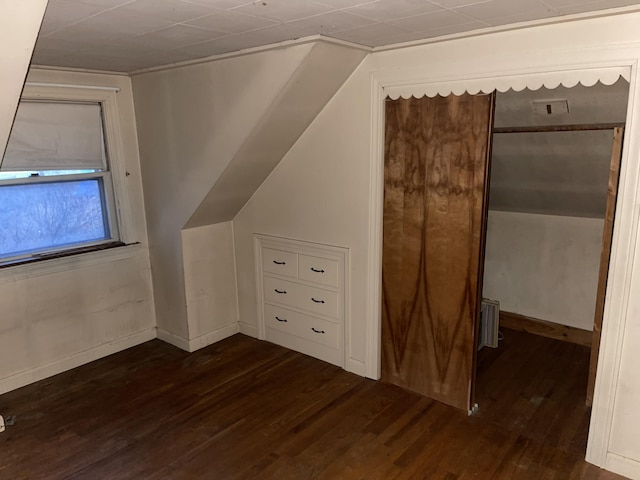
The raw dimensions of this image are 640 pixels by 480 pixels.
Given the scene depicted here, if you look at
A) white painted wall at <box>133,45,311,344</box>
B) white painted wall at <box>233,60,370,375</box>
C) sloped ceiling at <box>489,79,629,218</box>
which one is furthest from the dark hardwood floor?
sloped ceiling at <box>489,79,629,218</box>

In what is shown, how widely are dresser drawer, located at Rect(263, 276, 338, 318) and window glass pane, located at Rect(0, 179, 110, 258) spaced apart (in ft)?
4.32

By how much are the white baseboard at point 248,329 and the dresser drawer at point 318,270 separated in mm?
719

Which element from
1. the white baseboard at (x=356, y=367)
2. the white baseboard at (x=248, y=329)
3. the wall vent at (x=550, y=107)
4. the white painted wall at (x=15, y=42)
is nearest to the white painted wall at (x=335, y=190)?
the white baseboard at (x=356, y=367)

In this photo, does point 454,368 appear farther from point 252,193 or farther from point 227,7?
point 227,7

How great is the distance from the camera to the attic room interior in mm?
2211

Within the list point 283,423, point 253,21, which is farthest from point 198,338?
point 253,21

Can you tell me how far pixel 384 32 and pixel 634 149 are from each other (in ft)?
4.07

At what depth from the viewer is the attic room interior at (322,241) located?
221cm

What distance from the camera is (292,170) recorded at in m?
3.32

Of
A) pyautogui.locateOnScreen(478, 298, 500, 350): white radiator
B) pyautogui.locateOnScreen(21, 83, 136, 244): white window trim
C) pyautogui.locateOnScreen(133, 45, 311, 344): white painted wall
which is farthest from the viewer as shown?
pyautogui.locateOnScreen(478, 298, 500, 350): white radiator

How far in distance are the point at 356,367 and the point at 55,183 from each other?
2415 millimetres

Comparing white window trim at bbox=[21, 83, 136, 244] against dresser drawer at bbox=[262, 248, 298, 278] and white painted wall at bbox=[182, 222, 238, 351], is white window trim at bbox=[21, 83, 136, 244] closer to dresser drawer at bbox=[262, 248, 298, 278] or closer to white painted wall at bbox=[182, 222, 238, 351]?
white painted wall at bbox=[182, 222, 238, 351]

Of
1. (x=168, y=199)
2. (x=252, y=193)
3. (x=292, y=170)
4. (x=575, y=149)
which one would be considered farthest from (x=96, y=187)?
(x=575, y=149)

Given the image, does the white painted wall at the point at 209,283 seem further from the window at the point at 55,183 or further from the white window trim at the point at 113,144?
the window at the point at 55,183
